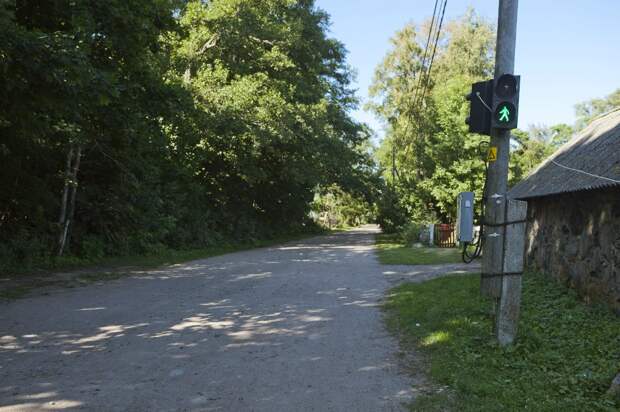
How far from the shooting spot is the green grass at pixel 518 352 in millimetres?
4691

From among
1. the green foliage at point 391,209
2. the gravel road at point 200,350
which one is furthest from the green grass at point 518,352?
the green foliage at point 391,209

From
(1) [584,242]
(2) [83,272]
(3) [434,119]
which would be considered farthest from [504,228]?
(3) [434,119]

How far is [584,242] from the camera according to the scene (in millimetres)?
9227

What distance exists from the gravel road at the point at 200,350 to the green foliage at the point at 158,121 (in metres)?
3.70

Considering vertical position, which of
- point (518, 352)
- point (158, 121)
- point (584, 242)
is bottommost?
point (518, 352)

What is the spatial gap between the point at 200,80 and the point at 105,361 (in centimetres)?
1842

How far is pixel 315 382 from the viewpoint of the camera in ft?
17.3

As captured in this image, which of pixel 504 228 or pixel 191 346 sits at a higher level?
pixel 504 228

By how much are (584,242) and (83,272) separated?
1173 centimetres

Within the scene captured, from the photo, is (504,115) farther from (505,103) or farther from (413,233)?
(413,233)

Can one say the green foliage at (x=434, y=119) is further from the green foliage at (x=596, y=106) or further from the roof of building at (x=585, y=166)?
the green foliage at (x=596, y=106)

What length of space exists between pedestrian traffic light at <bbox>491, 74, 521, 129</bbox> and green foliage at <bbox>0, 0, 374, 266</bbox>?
605cm

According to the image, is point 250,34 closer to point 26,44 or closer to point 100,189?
point 100,189

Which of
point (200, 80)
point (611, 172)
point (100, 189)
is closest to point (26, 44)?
point (611, 172)
